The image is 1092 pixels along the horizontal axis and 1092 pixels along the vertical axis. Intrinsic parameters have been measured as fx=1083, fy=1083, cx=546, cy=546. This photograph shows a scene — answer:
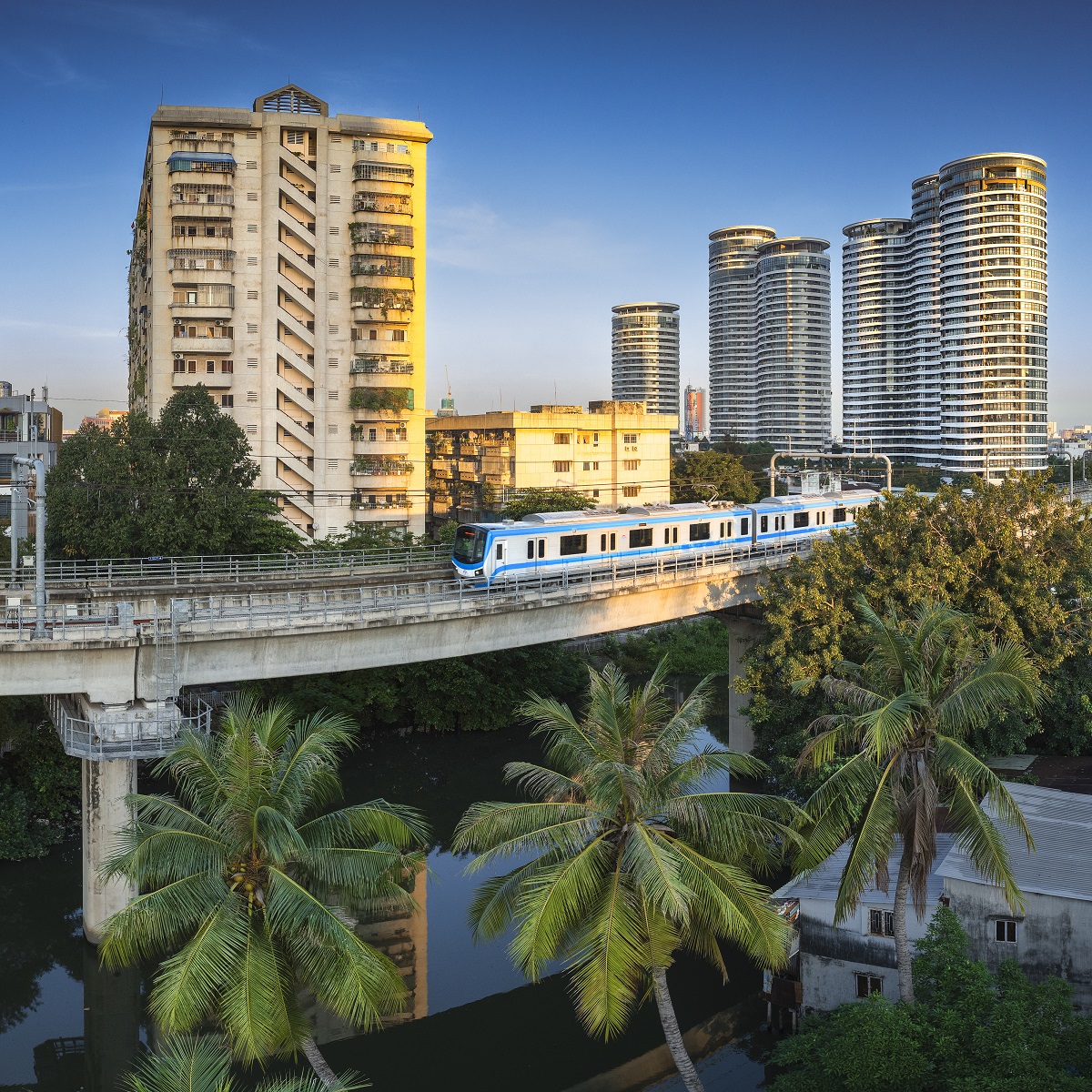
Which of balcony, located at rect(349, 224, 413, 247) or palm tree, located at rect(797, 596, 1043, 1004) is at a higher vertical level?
balcony, located at rect(349, 224, 413, 247)

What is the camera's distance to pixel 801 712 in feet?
107

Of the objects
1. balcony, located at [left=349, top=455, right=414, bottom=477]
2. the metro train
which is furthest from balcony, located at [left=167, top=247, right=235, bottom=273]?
the metro train

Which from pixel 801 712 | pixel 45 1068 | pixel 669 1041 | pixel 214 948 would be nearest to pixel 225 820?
pixel 214 948

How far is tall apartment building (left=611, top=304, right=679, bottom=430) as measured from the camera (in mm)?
187625

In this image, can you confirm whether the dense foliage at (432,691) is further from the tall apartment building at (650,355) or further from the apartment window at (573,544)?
the tall apartment building at (650,355)

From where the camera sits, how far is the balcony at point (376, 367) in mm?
64375

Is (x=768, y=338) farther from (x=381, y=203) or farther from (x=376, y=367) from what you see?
(x=376, y=367)

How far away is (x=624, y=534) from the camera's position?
128 ft

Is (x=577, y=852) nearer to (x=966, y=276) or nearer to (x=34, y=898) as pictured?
(x=34, y=898)

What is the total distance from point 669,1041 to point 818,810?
415cm

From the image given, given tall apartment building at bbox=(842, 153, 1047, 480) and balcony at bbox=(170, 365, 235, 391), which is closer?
balcony at bbox=(170, 365, 235, 391)

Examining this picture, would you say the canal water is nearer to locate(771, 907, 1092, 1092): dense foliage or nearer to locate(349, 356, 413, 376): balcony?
locate(771, 907, 1092, 1092): dense foliage

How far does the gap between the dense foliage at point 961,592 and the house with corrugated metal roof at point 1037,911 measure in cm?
796

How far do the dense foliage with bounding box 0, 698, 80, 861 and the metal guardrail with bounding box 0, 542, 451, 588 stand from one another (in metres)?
4.48
